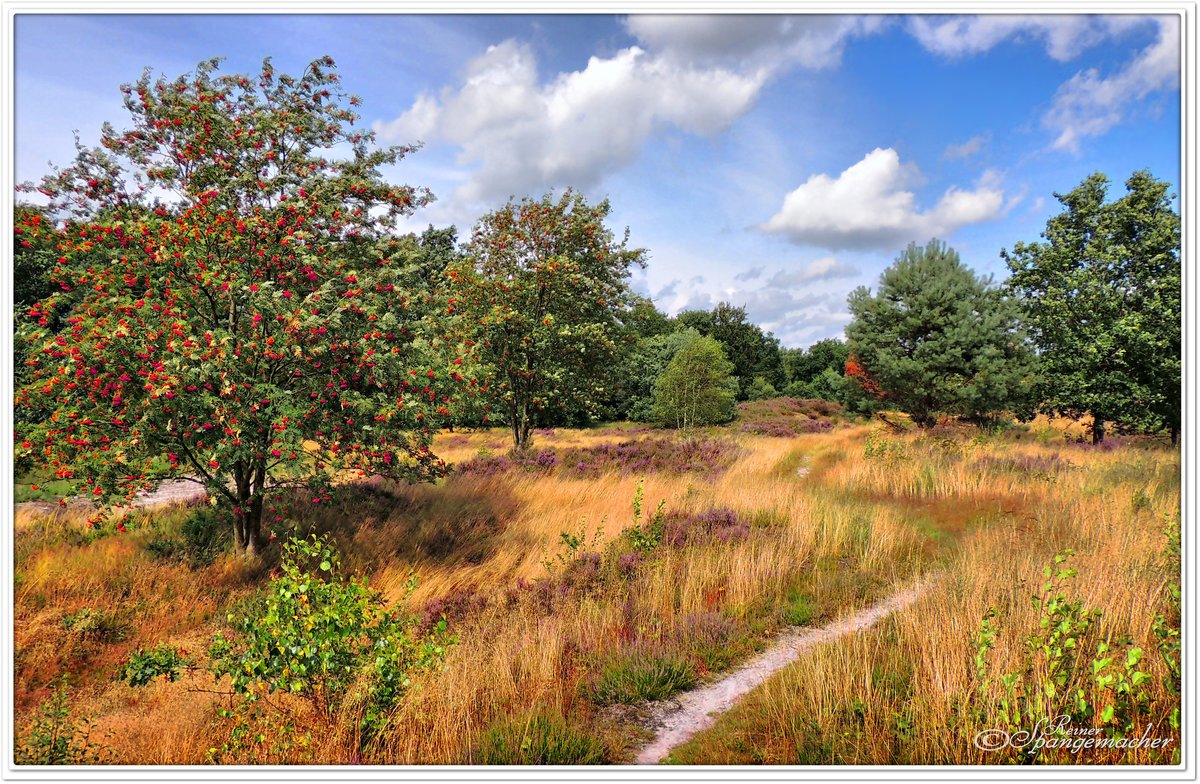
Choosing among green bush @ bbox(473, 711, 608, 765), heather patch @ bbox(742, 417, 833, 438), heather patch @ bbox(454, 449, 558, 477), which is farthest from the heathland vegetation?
heather patch @ bbox(742, 417, 833, 438)

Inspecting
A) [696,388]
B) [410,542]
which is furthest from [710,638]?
[696,388]

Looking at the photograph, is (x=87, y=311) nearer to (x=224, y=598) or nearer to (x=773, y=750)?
(x=224, y=598)

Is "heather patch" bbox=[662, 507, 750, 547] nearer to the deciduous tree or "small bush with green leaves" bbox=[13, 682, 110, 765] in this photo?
"small bush with green leaves" bbox=[13, 682, 110, 765]

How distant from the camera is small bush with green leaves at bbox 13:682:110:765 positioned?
3.38 metres

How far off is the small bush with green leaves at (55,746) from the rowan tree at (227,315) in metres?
2.44

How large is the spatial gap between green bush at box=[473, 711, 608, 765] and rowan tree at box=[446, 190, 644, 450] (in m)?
Result: 11.7

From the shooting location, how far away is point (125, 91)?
6262 mm

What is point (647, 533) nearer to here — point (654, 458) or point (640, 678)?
point (640, 678)

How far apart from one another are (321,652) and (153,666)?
3233 millimetres

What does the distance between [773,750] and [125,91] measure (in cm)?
975

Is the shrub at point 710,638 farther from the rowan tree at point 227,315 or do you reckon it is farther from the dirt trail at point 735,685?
the rowan tree at point 227,315

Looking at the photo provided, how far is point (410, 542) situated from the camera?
8.91 metres

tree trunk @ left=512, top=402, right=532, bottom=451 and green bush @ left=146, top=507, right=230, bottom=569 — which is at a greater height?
tree trunk @ left=512, top=402, right=532, bottom=451
